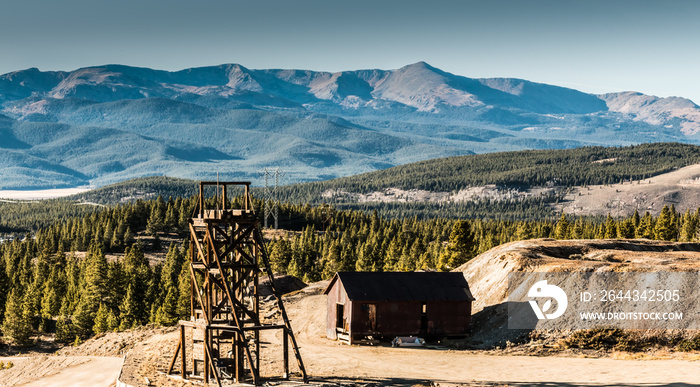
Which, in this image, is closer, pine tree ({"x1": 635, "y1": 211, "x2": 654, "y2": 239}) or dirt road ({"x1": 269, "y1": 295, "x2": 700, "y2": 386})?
dirt road ({"x1": 269, "y1": 295, "x2": 700, "y2": 386})

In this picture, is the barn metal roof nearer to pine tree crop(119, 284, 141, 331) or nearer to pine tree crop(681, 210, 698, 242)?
pine tree crop(119, 284, 141, 331)

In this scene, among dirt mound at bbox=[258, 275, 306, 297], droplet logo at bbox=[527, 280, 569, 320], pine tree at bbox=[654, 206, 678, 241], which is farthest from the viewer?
pine tree at bbox=[654, 206, 678, 241]

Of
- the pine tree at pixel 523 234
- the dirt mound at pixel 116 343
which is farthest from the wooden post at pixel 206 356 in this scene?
the pine tree at pixel 523 234

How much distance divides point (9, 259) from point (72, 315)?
50.0 meters

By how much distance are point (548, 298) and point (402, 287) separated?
1146 cm

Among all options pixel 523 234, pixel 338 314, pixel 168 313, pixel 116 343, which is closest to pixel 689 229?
pixel 523 234

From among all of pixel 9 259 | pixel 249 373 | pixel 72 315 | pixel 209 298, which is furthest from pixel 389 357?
pixel 9 259

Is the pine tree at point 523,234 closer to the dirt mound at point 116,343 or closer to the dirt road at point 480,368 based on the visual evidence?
the dirt mound at point 116,343

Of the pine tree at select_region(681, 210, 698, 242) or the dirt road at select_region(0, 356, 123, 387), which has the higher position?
the pine tree at select_region(681, 210, 698, 242)

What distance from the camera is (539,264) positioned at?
237 ft

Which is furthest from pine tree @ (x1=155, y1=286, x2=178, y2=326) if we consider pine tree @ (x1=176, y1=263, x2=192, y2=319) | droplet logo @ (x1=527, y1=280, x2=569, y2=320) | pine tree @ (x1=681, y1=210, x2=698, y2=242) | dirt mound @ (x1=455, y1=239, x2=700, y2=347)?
pine tree @ (x1=681, y1=210, x2=698, y2=242)

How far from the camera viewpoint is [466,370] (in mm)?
52156

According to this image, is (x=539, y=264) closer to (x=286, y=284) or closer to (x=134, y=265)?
(x=286, y=284)

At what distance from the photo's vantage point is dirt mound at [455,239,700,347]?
65.1 meters
